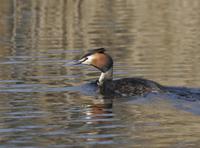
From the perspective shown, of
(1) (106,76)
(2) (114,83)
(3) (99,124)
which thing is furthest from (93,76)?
(3) (99,124)

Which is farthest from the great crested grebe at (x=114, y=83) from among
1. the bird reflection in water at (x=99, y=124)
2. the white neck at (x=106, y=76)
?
the bird reflection in water at (x=99, y=124)

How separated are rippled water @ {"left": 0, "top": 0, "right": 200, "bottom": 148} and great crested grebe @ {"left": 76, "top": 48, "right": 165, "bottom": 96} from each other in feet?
0.72

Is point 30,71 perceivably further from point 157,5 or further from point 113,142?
point 157,5

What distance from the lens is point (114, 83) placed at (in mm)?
12695

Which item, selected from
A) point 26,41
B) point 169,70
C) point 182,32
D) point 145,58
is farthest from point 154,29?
point 169,70

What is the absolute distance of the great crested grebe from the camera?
39.5ft

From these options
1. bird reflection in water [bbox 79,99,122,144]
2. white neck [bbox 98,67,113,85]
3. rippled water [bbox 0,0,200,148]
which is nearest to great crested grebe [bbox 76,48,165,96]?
white neck [bbox 98,67,113,85]

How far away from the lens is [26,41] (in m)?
20.1

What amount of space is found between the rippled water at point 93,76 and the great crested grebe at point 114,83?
22cm

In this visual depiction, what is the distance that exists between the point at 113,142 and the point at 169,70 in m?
5.85

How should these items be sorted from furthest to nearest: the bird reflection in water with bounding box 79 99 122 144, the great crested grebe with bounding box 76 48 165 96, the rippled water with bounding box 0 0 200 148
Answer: the great crested grebe with bounding box 76 48 165 96, the rippled water with bounding box 0 0 200 148, the bird reflection in water with bounding box 79 99 122 144

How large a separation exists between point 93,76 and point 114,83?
1814 millimetres

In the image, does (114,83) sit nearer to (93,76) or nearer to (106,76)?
(106,76)

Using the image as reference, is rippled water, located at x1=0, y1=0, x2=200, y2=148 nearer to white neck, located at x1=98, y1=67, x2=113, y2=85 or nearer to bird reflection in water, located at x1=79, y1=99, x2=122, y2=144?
bird reflection in water, located at x1=79, y1=99, x2=122, y2=144
